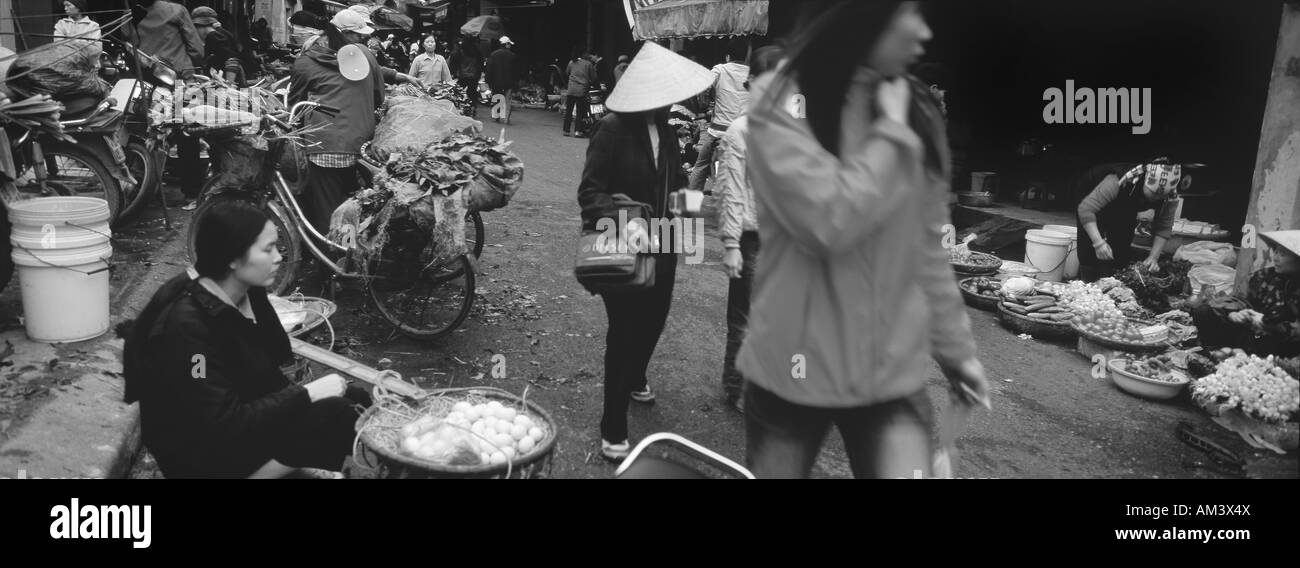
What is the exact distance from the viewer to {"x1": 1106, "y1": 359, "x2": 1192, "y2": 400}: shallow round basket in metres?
5.55

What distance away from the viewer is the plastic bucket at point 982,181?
12.1 meters

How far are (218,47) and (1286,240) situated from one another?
11.8 meters

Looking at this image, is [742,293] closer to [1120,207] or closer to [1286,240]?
[1286,240]

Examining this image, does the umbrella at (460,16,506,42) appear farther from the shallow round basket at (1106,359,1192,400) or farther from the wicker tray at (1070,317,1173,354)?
the shallow round basket at (1106,359,1192,400)

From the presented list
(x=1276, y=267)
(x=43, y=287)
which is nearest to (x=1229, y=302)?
(x=1276, y=267)

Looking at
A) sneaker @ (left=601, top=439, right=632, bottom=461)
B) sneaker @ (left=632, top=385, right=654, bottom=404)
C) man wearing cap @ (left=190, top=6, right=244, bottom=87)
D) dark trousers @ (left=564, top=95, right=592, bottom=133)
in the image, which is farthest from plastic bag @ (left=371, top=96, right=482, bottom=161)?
dark trousers @ (left=564, top=95, right=592, bottom=133)

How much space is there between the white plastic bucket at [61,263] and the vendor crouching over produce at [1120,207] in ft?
23.9

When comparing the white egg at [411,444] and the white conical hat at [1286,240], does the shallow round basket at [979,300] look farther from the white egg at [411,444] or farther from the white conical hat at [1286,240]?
the white egg at [411,444]

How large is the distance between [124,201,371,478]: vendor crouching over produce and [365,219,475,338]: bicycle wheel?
2.47m

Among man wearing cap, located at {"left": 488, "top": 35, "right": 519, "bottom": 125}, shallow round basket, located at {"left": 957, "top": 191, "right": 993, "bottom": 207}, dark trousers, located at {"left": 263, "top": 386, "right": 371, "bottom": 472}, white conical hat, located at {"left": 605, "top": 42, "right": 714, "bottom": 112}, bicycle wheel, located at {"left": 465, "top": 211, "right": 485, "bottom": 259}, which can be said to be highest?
man wearing cap, located at {"left": 488, "top": 35, "right": 519, "bottom": 125}

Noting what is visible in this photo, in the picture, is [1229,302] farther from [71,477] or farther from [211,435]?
[71,477]

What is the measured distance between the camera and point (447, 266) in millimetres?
5770

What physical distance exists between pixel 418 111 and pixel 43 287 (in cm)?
271
